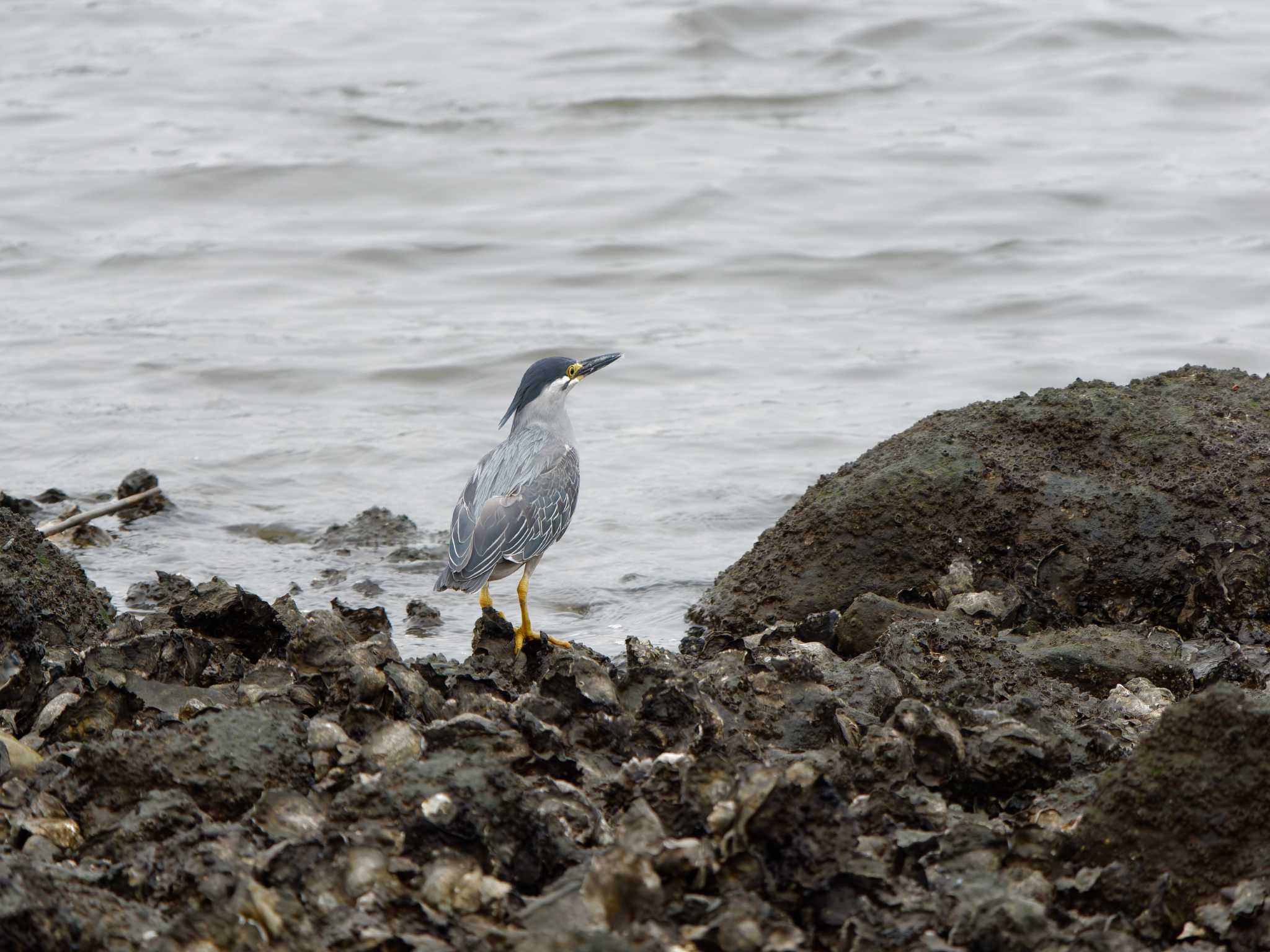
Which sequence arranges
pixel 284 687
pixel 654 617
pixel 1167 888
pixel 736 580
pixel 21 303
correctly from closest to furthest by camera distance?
pixel 1167 888 < pixel 284 687 < pixel 736 580 < pixel 654 617 < pixel 21 303

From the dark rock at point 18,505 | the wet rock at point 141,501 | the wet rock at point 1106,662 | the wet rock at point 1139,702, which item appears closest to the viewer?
the wet rock at point 1139,702

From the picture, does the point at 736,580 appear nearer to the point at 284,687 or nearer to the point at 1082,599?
the point at 1082,599

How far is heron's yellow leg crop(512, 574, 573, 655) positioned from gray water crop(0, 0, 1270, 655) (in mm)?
433

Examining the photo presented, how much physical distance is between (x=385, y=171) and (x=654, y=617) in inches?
407

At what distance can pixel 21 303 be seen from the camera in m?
13.7

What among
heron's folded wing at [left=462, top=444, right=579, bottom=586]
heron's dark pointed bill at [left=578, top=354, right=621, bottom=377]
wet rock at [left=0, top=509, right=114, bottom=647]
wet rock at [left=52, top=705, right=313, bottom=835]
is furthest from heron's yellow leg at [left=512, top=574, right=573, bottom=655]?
wet rock at [left=52, top=705, right=313, bottom=835]

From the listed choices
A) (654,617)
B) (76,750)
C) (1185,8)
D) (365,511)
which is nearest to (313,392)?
(365,511)

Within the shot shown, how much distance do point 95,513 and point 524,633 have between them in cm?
289

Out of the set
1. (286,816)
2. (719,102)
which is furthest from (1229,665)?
(719,102)

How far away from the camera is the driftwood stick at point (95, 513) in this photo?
762cm

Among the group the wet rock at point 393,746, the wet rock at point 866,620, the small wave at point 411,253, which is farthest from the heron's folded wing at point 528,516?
the small wave at point 411,253

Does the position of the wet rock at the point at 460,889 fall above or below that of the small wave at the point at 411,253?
above

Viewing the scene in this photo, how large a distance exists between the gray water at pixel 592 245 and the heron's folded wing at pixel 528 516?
0.50m

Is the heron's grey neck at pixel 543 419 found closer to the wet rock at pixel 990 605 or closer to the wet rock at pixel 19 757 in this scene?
the wet rock at pixel 990 605
